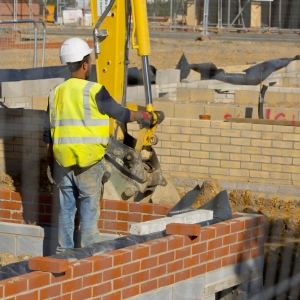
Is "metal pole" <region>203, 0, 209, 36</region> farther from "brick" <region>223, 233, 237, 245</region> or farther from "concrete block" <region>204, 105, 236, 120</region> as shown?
"brick" <region>223, 233, 237, 245</region>

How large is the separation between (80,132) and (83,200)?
51cm

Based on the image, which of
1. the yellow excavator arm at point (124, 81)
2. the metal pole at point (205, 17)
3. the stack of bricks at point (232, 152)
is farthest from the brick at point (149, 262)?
the metal pole at point (205, 17)

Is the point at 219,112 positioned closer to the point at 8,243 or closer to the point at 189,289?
the point at 8,243

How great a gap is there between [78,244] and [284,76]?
11.8 meters

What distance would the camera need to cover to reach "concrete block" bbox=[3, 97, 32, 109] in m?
10.7

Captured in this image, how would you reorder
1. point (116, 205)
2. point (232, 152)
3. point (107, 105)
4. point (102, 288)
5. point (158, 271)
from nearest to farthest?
point (102, 288), point (158, 271), point (107, 105), point (116, 205), point (232, 152)

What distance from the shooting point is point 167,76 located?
46.0ft

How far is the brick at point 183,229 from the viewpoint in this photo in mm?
4656

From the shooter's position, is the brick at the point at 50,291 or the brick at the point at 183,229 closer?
the brick at the point at 50,291

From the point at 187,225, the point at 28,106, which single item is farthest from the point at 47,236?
the point at 28,106

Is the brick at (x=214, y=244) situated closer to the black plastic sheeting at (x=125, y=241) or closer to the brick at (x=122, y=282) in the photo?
the black plastic sheeting at (x=125, y=241)

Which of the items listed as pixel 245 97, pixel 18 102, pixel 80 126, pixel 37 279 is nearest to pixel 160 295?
pixel 37 279

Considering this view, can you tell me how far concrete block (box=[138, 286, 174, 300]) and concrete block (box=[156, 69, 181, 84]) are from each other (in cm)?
925

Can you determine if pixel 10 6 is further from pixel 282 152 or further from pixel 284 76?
pixel 282 152
